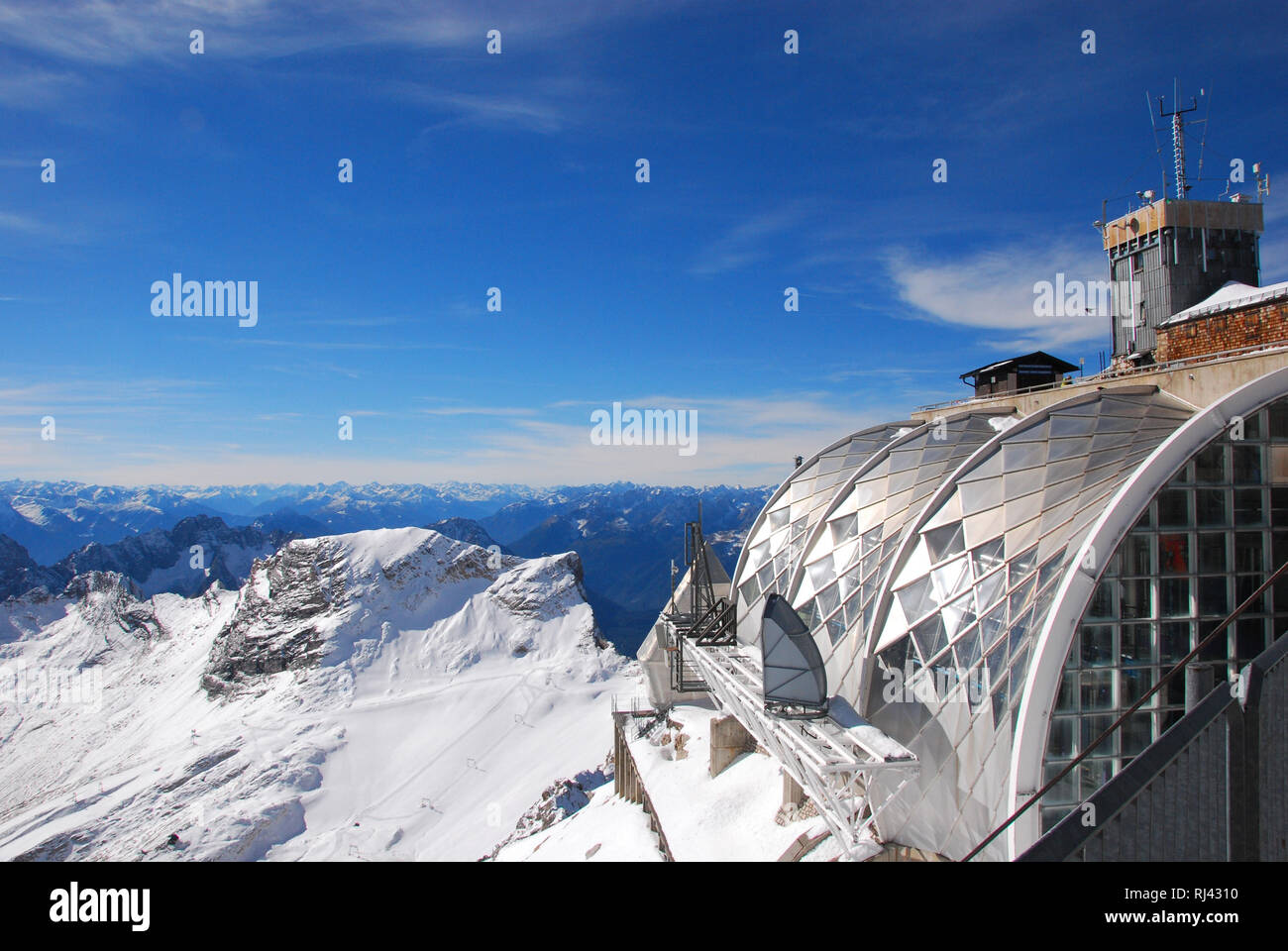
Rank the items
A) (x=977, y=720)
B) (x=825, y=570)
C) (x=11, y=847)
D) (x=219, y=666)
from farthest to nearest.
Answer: (x=219, y=666) → (x=11, y=847) → (x=825, y=570) → (x=977, y=720)

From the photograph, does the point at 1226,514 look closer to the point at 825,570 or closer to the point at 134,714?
the point at 825,570

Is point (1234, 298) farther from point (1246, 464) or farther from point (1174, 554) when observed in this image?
point (1174, 554)

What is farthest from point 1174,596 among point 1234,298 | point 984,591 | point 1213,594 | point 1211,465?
point 1234,298

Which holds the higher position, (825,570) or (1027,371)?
(1027,371)

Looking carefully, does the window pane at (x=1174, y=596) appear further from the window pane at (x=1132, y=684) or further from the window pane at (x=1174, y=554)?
the window pane at (x=1132, y=684)
